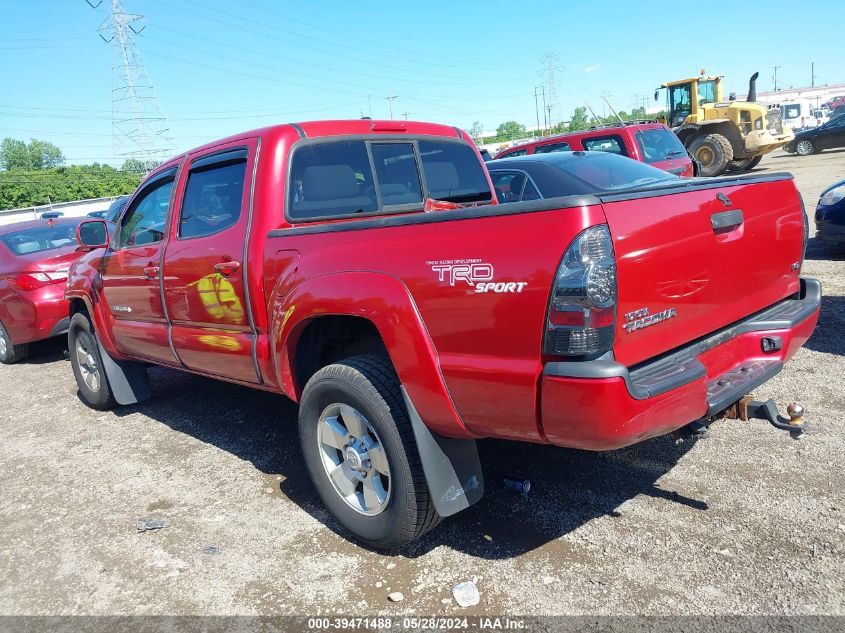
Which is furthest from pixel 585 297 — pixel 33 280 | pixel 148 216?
pixel 33 280

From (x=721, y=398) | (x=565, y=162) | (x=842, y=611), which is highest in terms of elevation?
(x=565, y=162)

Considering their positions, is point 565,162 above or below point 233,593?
above

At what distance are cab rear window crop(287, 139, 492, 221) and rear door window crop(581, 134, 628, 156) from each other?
27.0 feet

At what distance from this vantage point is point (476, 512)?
3.40m

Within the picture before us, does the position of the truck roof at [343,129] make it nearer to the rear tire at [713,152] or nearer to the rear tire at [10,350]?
the rear tire at [10,350]

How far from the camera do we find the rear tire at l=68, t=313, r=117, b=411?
543 centimetres

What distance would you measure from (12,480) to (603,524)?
12.6 ft

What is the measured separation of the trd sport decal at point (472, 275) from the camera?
2344 millimetres

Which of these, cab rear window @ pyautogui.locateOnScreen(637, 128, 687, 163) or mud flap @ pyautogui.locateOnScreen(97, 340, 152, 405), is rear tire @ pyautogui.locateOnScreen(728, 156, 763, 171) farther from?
mud flap @ pyautogui.locateOnScreen(97, 340, 152, 405)

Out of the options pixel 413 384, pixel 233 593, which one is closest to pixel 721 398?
pixel 413 384

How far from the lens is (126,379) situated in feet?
17.9

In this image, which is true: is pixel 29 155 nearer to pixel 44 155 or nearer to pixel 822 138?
pixel 44 155

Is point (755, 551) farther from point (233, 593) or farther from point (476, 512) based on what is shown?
point (233, 593)

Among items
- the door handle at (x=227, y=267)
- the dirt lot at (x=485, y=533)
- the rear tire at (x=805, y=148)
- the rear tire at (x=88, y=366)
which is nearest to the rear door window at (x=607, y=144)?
the dirt lot at (x=485, y=533)
